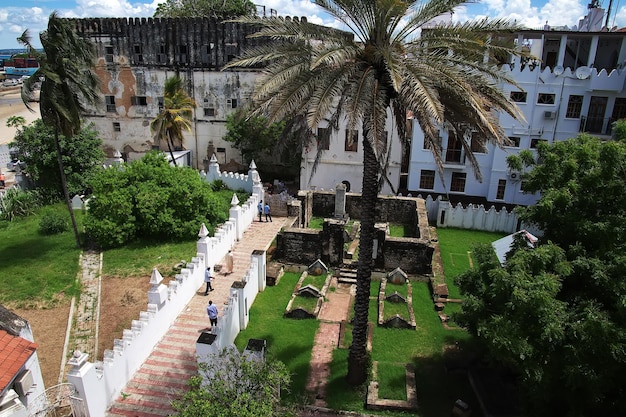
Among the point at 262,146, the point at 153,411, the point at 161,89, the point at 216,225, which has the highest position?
the point at 161,89

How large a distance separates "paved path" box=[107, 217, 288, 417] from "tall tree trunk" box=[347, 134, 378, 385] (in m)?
5.11

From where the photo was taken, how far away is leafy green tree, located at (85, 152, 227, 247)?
76.0ft

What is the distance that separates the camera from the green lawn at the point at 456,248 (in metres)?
21.5

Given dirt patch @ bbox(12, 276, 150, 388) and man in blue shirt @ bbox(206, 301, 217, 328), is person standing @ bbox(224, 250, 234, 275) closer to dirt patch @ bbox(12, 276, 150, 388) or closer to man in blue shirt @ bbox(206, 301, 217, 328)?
dirt patch @ bbox(12, 276, 150, 388)

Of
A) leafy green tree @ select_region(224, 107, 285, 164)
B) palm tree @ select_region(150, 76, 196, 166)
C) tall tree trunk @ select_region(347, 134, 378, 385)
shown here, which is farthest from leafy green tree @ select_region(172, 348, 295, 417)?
leafy green tree @ select_region(224, 107, 285, 164)

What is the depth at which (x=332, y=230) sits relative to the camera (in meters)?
21.2

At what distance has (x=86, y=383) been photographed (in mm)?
12531

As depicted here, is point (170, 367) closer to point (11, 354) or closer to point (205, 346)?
point (205, 346)

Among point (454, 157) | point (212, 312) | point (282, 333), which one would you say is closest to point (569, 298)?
point (282, 333)

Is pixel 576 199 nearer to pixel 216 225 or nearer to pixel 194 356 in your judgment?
pixel 194 356

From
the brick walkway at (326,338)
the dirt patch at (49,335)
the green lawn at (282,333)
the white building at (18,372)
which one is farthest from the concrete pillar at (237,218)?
the white building at (18,372)

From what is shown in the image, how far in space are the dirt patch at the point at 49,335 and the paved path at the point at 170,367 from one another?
275cm

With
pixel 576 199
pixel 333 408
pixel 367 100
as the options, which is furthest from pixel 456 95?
pixel 333 408

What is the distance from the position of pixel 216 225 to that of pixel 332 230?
685cm
